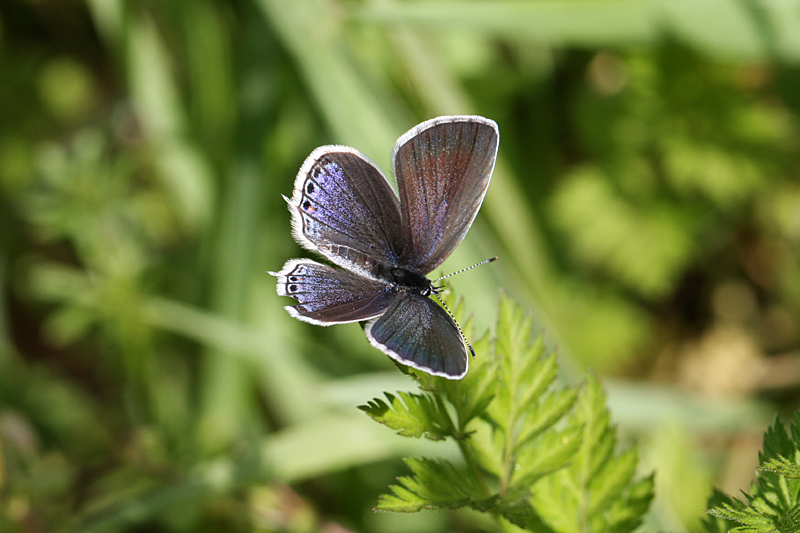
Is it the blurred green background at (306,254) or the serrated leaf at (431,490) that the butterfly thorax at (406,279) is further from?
the serrated leaf at (431,490)

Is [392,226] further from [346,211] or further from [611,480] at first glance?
[611,480]

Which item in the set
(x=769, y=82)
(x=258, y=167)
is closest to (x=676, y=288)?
(x=769, y=82)

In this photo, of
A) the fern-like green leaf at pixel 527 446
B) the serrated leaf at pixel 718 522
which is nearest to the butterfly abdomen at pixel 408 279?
the fern-like green leaf at pixel 527 446

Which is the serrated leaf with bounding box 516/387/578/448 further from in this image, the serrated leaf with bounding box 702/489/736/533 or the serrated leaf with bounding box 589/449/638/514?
the serrated leaf with bounding box 702/489/736/533

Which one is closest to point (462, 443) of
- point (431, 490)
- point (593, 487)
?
point (431, 490)

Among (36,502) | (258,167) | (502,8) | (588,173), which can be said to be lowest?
(36,502)

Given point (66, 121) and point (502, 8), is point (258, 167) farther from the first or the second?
point (66, 121)

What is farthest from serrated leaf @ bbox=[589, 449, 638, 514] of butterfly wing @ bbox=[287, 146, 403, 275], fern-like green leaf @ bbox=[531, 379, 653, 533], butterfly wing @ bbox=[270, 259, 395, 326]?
butterfly wing @ bbox=[287, 146, 403, 275]
